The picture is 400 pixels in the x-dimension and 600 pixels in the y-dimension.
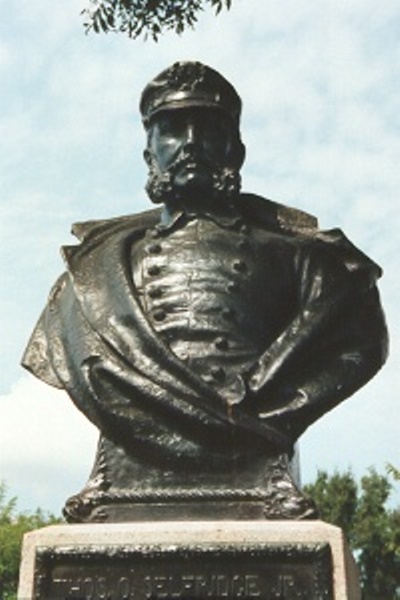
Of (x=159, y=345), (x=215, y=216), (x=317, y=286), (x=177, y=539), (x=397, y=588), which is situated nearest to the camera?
(x=177, y=539)

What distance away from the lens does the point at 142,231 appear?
502 centimetres

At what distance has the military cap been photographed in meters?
4.97

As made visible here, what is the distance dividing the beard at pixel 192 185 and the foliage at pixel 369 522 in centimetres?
2115

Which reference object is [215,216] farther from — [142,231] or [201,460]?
[201,460]

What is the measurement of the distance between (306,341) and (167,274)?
760 mm

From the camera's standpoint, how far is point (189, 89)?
4992 mm

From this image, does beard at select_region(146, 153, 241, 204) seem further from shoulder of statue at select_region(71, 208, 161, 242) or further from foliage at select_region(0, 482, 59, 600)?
foliage at select_region(0, 482, 59, 600)

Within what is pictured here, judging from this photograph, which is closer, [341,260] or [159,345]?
[159,345]

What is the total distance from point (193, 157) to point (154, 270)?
64 cm

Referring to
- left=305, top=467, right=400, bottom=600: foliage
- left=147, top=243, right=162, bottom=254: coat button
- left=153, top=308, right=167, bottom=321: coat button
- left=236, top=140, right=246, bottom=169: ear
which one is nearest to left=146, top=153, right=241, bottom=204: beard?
left=236, top=140, right=246, bottom=169: ear

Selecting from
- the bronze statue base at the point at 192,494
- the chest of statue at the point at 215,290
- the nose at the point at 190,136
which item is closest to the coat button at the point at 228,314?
the chest of statue at the point at 215,290

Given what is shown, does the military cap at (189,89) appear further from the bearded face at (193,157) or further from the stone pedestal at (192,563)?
the stone pedestal at (192,563)

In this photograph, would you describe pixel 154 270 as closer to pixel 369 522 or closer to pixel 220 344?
pixel 220 344

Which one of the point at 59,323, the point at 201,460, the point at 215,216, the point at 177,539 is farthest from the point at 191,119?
the point at 177,539
